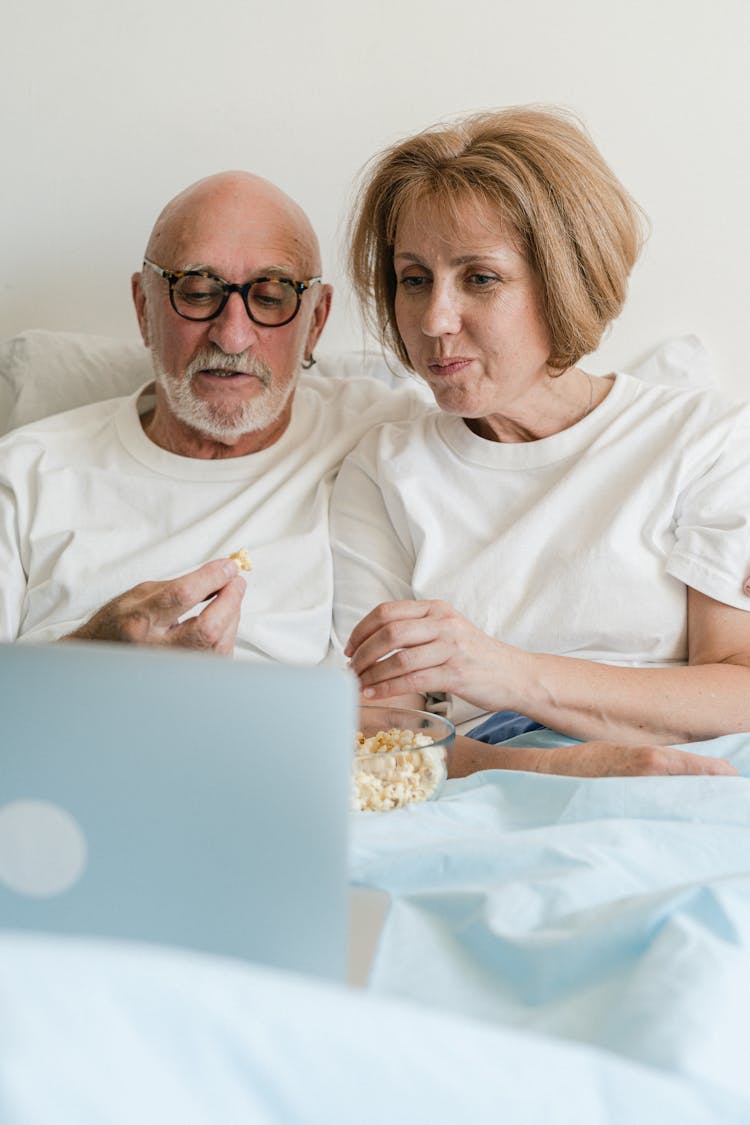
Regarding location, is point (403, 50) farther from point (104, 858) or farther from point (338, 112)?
point (104, 858)

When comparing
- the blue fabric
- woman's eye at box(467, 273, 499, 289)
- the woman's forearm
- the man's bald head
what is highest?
the man's bald head

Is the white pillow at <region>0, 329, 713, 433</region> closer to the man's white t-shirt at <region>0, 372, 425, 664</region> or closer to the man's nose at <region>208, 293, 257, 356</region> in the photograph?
the man's white t-shirt at <region>0, 372, 425, 664</region>

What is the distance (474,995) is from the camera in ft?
3.08

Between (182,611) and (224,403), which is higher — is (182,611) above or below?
below

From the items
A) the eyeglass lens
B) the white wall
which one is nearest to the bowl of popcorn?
the eyeglass lens

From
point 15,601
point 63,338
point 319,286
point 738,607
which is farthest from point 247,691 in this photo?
point 63,338

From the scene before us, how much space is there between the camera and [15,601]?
2.00 meters

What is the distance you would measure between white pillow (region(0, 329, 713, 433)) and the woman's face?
15.2 inches

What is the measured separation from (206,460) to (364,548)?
317mm

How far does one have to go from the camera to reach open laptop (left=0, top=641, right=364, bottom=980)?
29.3 inches

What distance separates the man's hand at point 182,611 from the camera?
1576 millimetres

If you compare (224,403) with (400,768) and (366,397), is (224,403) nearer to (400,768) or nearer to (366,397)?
(366,397)

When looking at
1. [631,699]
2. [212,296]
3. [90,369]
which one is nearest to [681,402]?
[631,699]

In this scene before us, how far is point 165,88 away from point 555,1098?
2.24 metres
